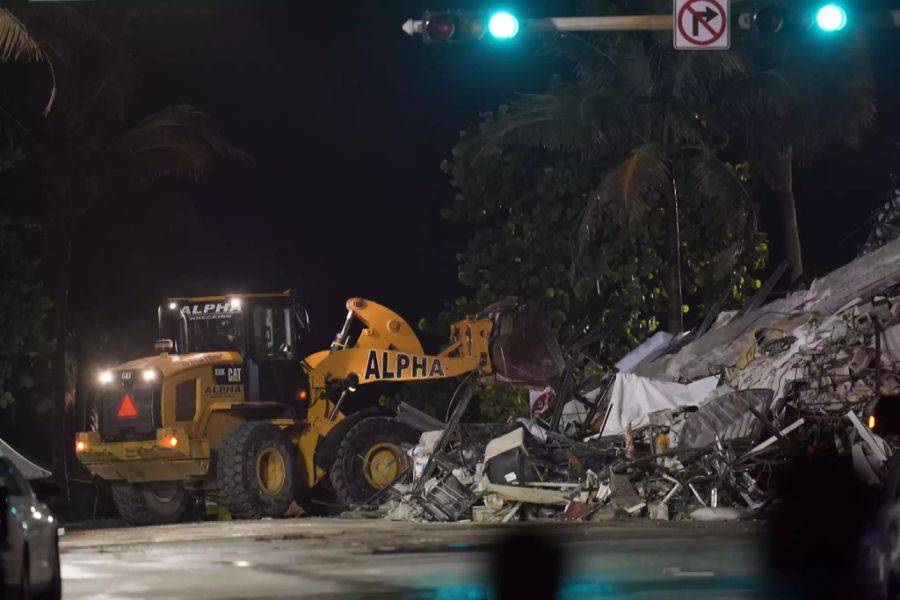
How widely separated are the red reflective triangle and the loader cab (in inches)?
57.8

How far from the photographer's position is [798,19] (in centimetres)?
1839

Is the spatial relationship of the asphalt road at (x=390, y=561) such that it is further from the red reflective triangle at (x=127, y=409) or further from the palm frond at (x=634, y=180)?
the palm frond at (x=634, y=180)

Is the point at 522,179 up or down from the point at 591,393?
up

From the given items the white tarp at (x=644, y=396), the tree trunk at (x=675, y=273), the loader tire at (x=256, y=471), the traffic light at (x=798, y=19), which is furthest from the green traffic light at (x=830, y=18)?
the tree trunk at (x=675, y=273)

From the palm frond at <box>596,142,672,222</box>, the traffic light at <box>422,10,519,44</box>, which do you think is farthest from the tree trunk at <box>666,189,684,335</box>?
the traffic light at <box>422,10,519,44</box>

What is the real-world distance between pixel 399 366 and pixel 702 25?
11126 millimetres

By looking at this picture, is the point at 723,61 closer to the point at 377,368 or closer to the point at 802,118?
the point at 802,118

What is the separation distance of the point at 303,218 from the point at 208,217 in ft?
8.49

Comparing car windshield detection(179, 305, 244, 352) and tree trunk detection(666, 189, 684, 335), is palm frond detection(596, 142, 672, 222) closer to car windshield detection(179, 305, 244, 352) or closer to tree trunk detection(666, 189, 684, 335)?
tree trunk detection(666, 189, 684, 335)

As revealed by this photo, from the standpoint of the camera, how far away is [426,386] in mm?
36312

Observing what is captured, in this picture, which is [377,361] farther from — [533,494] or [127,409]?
[533,494]

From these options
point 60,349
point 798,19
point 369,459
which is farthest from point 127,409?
point 798,19

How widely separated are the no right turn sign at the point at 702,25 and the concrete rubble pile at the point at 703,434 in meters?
7.10

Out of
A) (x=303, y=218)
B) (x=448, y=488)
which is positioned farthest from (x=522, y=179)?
(x=448, y=488)
